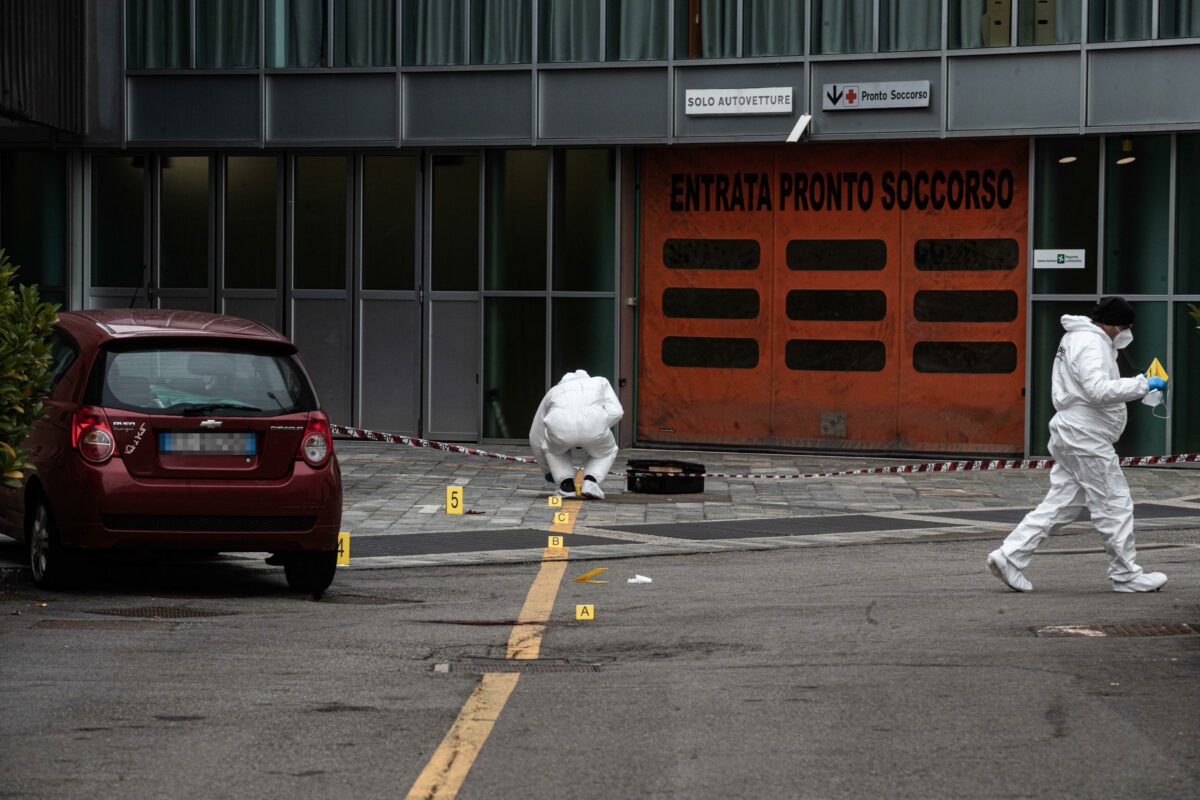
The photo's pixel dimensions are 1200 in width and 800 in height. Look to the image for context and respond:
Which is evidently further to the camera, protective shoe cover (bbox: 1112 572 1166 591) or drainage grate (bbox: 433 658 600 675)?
protective shoe cover (bbox: 1112 572 1166 591)

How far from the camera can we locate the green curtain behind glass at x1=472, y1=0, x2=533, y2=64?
2255 cm

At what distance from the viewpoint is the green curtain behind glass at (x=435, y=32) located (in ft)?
74.8

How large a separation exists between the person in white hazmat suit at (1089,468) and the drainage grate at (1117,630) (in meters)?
1.16

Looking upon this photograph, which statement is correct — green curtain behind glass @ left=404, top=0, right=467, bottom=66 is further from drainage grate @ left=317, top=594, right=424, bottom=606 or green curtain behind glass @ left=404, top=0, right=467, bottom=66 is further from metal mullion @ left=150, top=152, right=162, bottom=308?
drainage grate @ left=317, top=594, right=424, bottom=606

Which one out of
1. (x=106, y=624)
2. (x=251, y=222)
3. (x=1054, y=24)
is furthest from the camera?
(x=251, y=222)

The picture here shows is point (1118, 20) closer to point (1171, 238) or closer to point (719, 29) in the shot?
point (1171, 238)

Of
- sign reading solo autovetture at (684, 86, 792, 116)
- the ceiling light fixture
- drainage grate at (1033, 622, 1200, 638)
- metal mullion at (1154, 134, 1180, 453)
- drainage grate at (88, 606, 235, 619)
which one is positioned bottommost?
drainage grate at (88, 606, 235, 619)

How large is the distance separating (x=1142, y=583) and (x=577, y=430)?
637cm

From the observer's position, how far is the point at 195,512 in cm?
915

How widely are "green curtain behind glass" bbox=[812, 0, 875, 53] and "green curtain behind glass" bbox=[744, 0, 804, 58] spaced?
8.4 inches

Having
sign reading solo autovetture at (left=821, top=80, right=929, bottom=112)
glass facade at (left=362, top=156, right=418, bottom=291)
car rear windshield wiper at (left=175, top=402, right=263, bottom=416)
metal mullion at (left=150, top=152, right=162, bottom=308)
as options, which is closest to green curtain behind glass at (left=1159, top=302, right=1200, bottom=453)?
sign reading solo autovetture at (left=821, top=80, right=929, bottom=112)

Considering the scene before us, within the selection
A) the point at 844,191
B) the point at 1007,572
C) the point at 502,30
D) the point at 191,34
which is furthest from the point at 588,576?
the point at 191,34

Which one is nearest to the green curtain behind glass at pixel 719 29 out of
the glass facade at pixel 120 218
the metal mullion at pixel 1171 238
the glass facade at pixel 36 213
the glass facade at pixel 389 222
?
the glass facade at pixel 389 222

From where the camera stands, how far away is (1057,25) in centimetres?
2059
